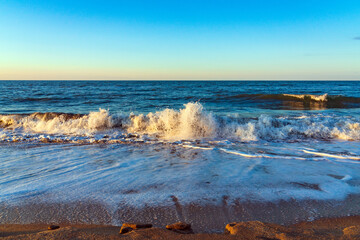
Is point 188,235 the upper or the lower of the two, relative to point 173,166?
upper

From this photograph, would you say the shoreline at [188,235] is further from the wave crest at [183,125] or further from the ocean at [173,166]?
the wave crest at [183,125]

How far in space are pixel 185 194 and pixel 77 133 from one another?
576 cm

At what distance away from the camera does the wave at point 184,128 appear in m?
7.16

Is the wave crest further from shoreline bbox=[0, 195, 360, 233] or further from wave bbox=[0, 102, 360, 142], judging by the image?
shoreline bbox=[0, 195, 360, 233]

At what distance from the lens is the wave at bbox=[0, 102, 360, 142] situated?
7160 millimetres

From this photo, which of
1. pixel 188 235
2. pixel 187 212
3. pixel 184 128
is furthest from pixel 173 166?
pixel 184 128

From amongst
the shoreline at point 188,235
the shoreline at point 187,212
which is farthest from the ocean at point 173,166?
the shoreline at point 188,235

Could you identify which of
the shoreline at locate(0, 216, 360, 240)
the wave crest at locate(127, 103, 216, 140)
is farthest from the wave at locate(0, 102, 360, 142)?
the shoreline at locate(0, 216, 360, 240)

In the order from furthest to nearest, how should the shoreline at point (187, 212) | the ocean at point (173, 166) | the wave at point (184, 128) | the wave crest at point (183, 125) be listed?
the wave crest at point (183, 125), the wave at point (184, 128), the ocean at point (173, 166), the shoreline at point (187, 212)

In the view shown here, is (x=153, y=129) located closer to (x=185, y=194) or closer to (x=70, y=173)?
(x=70, y=173)

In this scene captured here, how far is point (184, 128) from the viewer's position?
7688mm

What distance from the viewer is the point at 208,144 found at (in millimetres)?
6238

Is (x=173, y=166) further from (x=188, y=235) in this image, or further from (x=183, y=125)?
(x=183, y=125)

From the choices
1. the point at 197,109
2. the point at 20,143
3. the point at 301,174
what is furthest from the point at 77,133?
the point at 301,174
